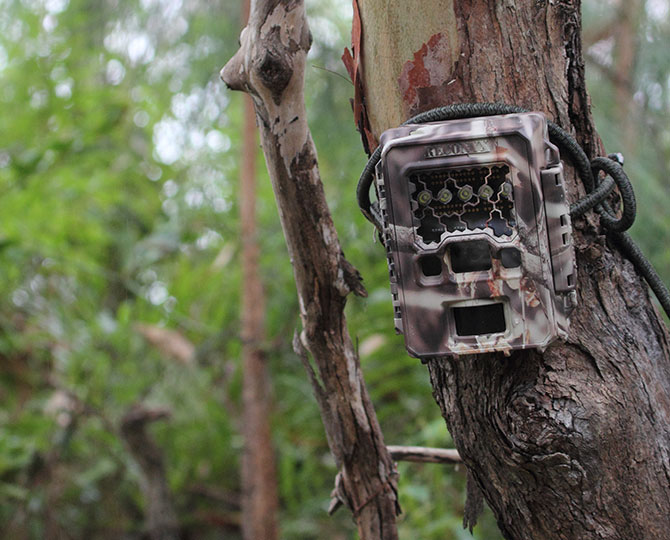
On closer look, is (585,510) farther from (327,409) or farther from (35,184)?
(35,184)

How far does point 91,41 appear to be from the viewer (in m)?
2.65

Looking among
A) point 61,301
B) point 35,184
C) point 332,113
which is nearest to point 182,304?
point 61,301

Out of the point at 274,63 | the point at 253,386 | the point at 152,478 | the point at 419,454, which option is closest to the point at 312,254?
the point at 274,63

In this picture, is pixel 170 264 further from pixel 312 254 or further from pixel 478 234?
pixel 478 234

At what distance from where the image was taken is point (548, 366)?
577 mm

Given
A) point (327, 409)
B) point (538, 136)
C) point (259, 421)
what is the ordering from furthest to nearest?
point (259, 421) < point (327, 409) < point (538, 136)

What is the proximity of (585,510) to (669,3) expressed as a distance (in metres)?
2.28

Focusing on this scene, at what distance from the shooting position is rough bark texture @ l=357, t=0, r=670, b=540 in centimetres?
57

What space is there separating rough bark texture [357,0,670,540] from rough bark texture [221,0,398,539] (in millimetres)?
89

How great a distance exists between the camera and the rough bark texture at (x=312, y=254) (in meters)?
0.63

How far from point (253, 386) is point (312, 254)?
140cm

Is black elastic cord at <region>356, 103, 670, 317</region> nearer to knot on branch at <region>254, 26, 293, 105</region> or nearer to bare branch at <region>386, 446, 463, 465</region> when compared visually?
knot on branch at <region>254, 26, 293, 105</region>

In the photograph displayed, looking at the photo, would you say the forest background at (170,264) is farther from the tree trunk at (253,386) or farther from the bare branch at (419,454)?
the bare branch at (419,454)

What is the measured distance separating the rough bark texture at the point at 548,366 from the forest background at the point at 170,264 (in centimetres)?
132
